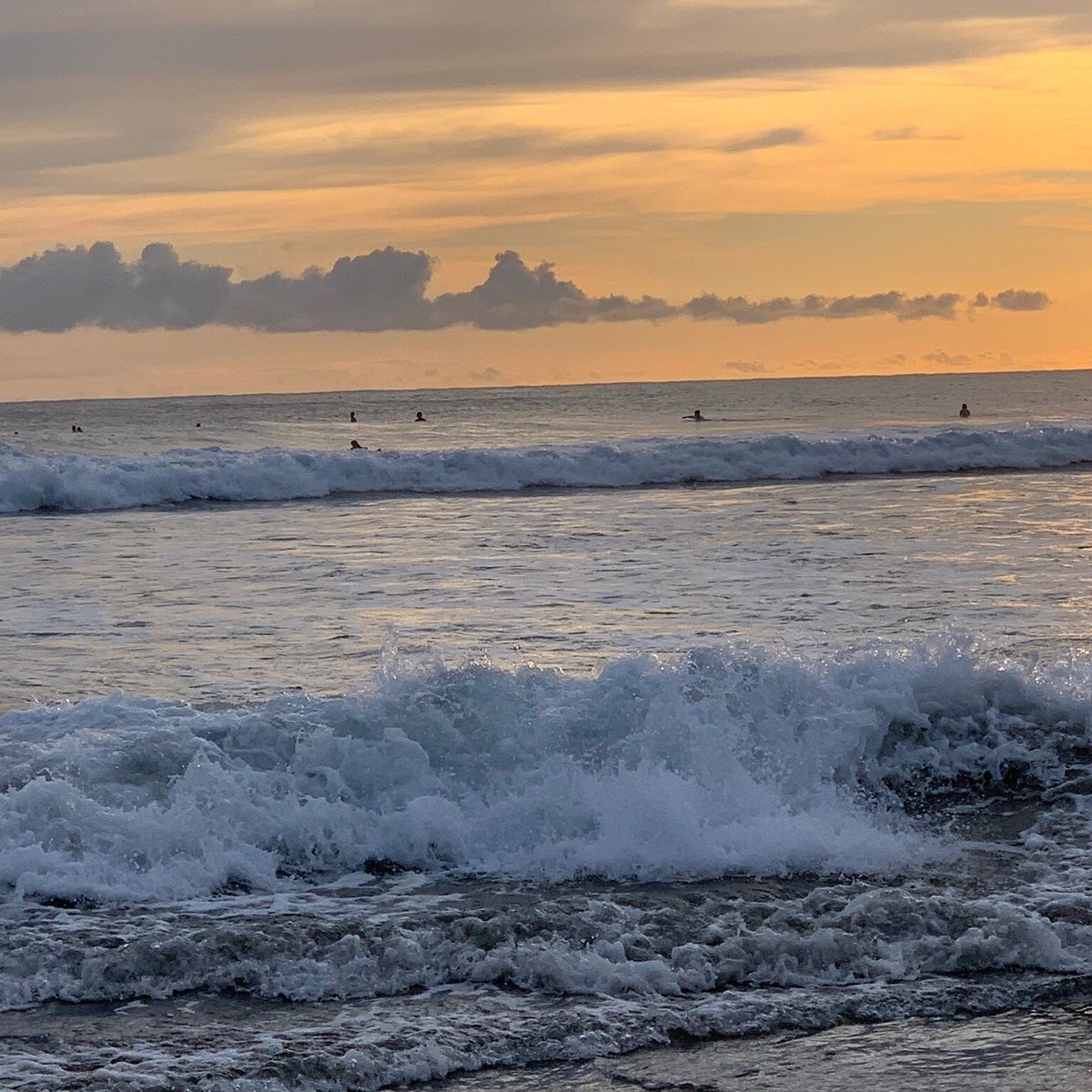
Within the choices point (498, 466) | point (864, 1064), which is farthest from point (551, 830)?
point (498, 466)

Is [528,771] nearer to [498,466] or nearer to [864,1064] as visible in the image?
[864,1064]

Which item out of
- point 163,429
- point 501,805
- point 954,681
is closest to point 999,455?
point 954,681

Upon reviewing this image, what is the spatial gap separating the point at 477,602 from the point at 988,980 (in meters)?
9.19

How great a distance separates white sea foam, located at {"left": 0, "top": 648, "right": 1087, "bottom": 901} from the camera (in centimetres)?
747

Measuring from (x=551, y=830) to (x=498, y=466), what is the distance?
2960 centimetres

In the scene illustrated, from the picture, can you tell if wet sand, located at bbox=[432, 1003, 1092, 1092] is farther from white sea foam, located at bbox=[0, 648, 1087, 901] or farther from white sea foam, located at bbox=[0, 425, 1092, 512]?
white sea foam, located at bbox=[0, 425, 1092, 512]

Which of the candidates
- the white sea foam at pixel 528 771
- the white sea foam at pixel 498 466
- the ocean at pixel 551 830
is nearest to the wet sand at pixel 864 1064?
the ocean at pixel 551 830

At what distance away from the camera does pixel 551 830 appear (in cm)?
781

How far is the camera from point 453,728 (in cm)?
883

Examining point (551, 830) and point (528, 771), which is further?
point (528, 771)

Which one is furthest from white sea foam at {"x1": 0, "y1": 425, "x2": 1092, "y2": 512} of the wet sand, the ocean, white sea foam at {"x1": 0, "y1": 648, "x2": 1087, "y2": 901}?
the wet sand

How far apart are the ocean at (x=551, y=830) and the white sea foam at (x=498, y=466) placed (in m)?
15.7

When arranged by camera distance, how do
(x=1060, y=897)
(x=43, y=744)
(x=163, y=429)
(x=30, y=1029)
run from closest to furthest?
(x=30, y=1029) → (x=1060, y=897) → (x=43, y=744) → (x=163, y=429)

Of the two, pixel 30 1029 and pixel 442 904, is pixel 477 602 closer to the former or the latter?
pixel 442 904
